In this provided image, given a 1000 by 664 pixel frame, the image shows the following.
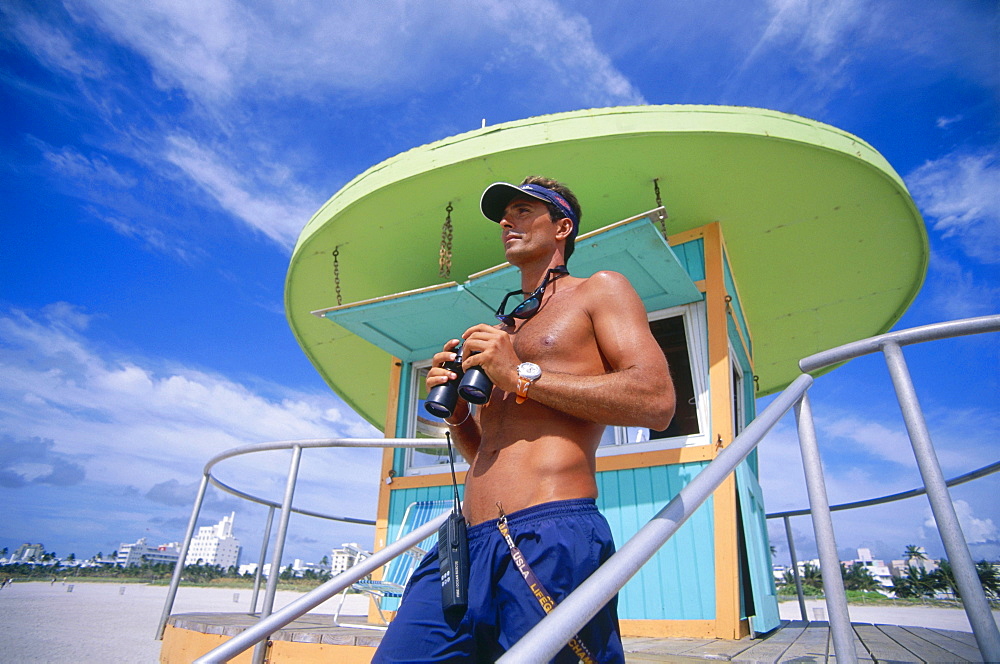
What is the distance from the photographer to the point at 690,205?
191 inches

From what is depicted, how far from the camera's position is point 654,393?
47.1 inches

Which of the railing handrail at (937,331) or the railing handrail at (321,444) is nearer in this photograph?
the railing handrail at (937,331)

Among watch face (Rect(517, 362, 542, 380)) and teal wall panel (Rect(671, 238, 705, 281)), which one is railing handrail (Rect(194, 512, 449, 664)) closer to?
watch face (Rect(517, 362, 542, 380))

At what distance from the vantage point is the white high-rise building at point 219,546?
485 feet

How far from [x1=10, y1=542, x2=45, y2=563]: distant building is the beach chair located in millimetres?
65673

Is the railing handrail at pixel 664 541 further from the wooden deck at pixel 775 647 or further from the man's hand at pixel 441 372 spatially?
the wooden deck at pixel 775 647

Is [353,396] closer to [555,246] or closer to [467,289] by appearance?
[467,289]

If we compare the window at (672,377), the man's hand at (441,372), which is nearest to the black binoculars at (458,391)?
the man's hand at (441,372)

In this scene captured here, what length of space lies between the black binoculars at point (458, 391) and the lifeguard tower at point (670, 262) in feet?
9.28

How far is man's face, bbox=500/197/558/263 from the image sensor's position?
5.27ft

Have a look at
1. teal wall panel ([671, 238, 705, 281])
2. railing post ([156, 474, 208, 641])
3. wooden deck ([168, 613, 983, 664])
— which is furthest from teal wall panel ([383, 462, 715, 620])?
railing post ([156, 474, 208, 641])

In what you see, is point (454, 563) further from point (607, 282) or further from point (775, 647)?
point (775, 647)

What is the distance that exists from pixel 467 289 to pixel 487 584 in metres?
3.80

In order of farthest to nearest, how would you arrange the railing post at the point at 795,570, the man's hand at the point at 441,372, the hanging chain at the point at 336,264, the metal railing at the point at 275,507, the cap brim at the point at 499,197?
the hanging chain at the point at 336,264 → the railing post at the point at 795,570 → the metal railing at the point at 275,507 → the cap brim at the point at 499,197 → the man's hand at the point at 441,372
